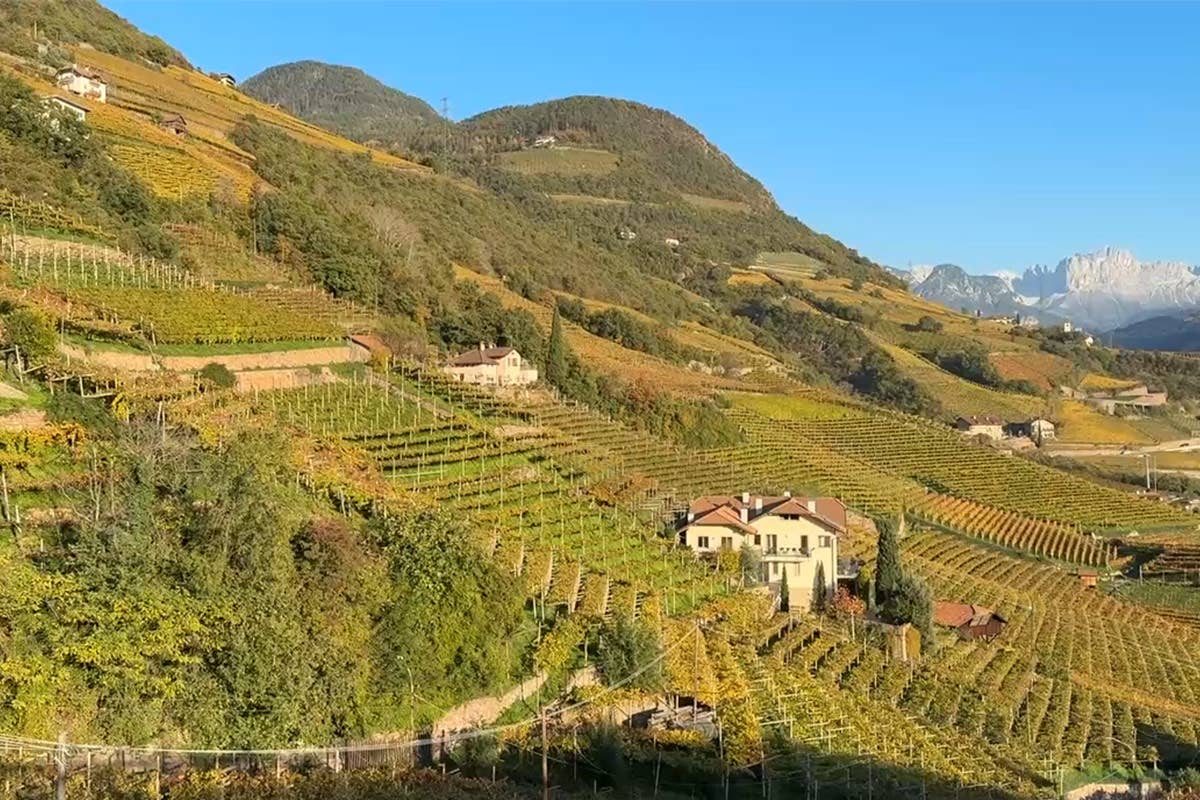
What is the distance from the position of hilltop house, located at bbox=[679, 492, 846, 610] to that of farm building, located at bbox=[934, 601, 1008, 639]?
153 inches

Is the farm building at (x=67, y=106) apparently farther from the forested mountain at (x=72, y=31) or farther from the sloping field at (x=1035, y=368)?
the sloping field at (x=1035, y=368)

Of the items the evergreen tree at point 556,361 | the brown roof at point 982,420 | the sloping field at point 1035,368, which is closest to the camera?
the evergreen tree at point 556,361

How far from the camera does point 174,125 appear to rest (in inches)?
2547

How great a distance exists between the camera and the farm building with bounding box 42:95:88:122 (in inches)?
1892

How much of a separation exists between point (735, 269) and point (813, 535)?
11823cm

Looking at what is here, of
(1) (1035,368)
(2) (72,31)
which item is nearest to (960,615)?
(2) (72,31)

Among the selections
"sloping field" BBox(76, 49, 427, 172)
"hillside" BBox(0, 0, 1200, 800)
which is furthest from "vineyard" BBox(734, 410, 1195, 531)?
"sloping field" BBox(76, 49, 427, 172)

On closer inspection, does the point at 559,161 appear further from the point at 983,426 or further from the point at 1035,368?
the point at 983,426

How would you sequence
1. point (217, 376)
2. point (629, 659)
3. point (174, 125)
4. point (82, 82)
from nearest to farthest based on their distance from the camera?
1. point (629, 659)
2. point (217, 376)
3. point (82, 82)
4. point (174, 125)

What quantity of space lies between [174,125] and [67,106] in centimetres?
1429

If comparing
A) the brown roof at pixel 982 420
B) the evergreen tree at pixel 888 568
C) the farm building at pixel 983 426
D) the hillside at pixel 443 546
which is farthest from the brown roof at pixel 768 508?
the brown roof at pixel 982 420

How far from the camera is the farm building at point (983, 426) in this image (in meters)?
95.8

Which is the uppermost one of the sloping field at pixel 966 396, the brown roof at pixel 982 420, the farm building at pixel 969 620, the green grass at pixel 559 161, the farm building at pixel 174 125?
the green grass at pixel 559 161

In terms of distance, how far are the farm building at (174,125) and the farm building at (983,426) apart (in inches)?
2638
